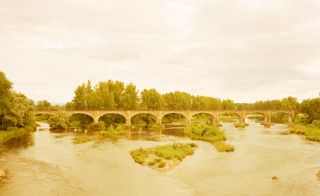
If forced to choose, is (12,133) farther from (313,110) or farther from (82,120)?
(313,110)

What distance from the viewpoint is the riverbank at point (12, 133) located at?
5725 centimetres

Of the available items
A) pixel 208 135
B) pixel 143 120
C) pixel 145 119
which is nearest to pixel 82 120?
pixel 143 120

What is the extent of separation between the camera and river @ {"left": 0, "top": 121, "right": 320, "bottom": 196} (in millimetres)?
28328

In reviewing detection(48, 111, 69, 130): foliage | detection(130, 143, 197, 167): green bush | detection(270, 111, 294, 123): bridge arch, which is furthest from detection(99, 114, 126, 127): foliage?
detection(270, 111, 294, 123): bridge arch

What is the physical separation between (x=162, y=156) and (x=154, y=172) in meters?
7.27

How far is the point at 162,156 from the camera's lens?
42281 mm

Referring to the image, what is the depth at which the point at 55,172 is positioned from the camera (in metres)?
35.0

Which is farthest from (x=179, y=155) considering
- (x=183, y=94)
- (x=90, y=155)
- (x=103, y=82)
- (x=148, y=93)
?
(x=183, y=94)

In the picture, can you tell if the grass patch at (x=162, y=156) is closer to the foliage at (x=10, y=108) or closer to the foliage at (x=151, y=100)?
the foliage at (x=10, y=108)

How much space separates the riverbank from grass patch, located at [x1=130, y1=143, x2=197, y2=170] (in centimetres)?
2834

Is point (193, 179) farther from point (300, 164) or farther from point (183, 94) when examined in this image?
point (183, 94)

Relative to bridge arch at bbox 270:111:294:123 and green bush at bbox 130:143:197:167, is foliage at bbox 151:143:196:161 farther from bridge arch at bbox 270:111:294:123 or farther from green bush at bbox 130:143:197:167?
bridge arch at bbox 270:111:294:123

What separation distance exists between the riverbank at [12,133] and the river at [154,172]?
6699mm

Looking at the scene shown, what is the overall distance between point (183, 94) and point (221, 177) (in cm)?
11341
